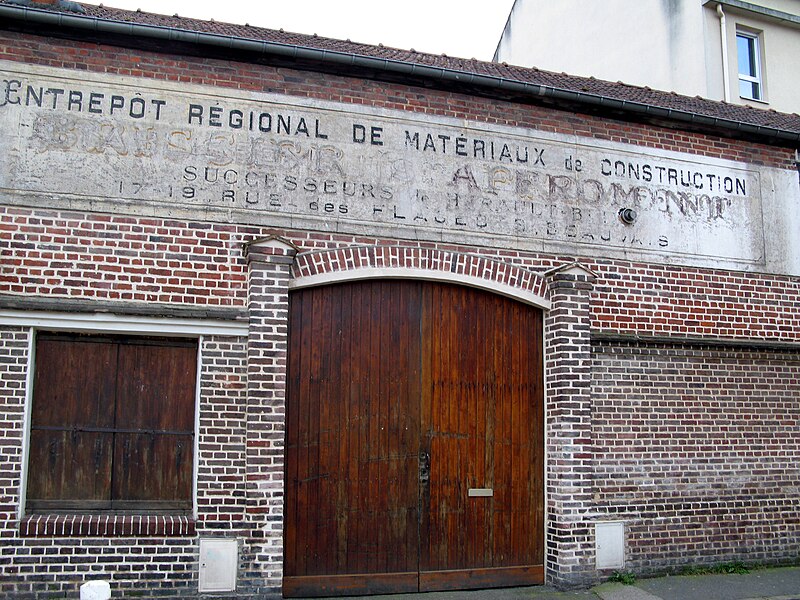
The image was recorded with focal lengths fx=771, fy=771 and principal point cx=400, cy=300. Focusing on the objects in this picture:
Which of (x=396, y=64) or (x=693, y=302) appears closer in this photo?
(x=396, y=64)

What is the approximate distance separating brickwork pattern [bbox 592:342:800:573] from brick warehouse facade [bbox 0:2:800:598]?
0.03 m

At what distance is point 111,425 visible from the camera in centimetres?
741

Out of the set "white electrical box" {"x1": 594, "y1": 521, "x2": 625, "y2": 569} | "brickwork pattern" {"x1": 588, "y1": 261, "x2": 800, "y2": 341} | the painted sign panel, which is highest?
the painted sign panel

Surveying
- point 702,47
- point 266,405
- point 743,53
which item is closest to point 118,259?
point 266,405

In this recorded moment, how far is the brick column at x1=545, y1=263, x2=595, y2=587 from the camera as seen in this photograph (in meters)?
8.48

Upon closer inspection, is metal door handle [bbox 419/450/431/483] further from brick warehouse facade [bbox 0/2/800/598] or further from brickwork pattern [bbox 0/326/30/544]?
brickwork pattern [bbox 0/326/30/544]

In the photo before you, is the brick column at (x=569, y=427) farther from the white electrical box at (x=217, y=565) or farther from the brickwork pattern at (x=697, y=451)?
the white electrical box at (x=217, y=565)

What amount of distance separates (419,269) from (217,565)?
362cm

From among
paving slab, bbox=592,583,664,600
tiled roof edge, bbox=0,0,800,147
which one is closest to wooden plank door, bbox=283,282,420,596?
paving slab, bbox=592,583,664,600

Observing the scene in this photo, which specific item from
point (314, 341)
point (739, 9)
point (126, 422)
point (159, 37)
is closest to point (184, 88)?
point (159, 37)

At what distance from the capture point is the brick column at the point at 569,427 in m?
8.48

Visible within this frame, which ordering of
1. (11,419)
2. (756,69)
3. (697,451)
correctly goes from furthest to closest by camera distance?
(756,69)
(697,451)
(11,419)

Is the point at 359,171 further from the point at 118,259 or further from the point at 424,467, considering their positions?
the point at 424,467

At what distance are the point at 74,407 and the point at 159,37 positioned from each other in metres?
3.75
